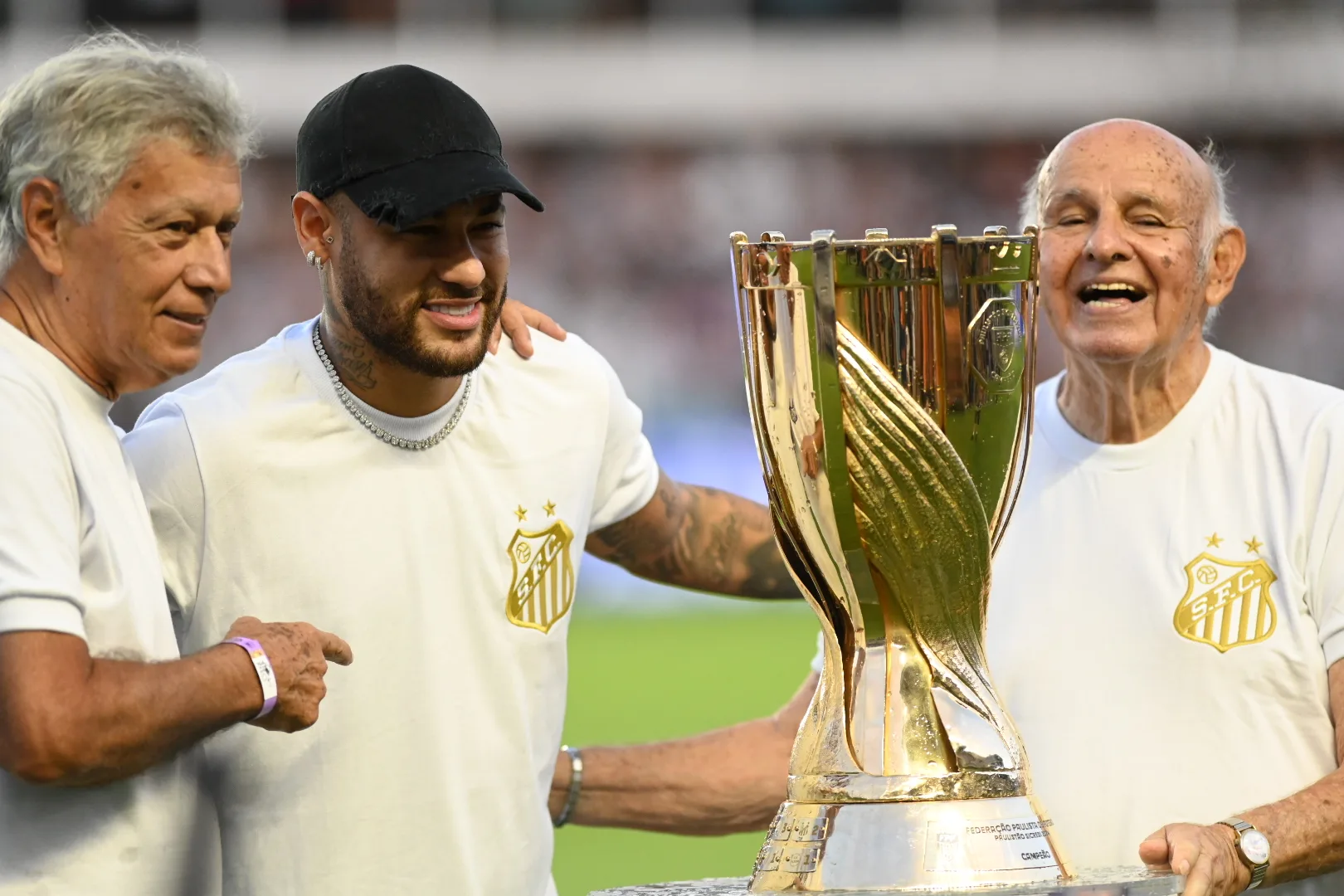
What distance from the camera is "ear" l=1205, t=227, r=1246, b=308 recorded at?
319 centimetres

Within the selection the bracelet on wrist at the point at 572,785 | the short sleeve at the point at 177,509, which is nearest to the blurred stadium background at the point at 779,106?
the bracelet on wrist at the point at 572,785

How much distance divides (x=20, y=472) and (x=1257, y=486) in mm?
1818

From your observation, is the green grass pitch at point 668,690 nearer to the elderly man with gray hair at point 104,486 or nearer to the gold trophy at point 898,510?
the elderly man with gray hair at point 104,486

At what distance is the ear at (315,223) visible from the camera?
2807mm

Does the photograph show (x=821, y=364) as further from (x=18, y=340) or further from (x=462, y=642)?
(x=18, y=340)

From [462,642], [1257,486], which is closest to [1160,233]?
[1257,486]

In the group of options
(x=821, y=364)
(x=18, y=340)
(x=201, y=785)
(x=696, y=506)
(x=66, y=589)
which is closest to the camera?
(x=821, y=364)

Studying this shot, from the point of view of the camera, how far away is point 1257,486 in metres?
3.06

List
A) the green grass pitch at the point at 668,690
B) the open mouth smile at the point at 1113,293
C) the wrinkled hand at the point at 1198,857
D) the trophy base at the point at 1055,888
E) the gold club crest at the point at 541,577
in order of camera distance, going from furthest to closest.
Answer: the green grass pitch at the point at 668,690 < the open mouth smile at the point at 1113,293 < the gold club crest at the point at 541,577 < the wrinkled hand at the point at 1198,857 < the trophy base at the point at 1055,888

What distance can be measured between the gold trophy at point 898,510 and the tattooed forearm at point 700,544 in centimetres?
104

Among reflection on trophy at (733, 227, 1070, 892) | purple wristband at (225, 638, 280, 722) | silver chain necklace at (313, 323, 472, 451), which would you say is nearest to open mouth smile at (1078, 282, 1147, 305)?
reflection on trophy at (733, 227, 1070, 892)

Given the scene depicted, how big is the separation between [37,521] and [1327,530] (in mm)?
1833

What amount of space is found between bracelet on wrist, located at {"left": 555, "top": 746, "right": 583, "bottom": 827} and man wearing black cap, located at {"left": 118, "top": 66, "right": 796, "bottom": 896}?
411 mm

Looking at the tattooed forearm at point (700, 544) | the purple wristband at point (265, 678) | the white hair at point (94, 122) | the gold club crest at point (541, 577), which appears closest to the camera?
the purple wristband at point (265, 678)
